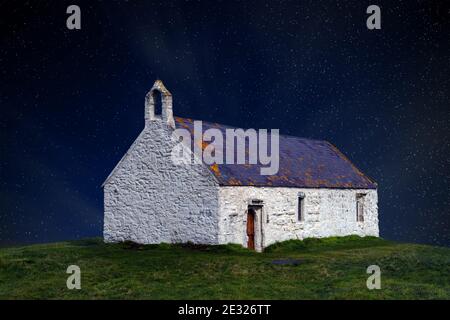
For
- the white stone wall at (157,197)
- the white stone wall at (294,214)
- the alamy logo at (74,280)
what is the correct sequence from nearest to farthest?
1. the alamy logo at (74,280)
2. the white stone wall at (157,197)
3. the white stone wall at (294,214)

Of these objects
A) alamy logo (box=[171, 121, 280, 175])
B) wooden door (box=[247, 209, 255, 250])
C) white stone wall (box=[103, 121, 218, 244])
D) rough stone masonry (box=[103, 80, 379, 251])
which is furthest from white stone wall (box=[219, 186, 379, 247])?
alamy logo (box=[171, 121, 280, 175])

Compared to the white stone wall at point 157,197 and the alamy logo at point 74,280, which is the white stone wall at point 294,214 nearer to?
the white stone wall at point 157,197

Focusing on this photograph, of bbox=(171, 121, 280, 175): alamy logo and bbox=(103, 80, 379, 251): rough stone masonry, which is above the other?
bbox=(171, 121, 280, 175): alamy logo

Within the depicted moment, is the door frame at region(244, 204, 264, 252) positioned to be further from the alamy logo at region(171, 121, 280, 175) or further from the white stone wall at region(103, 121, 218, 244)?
the white stone wall at region(103, 121, 218, 244)

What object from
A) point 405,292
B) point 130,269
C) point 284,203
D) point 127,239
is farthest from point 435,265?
point 127,239

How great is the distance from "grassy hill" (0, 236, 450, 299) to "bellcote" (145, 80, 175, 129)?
6238 millimetres

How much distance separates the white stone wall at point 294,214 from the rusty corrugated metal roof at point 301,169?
389 millimetres

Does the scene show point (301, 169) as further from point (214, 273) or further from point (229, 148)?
point (214, 273)

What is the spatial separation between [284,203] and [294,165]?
166 inches

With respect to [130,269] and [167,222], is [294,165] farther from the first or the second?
[130,269]

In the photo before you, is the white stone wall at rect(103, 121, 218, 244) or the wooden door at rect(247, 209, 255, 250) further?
the wooden door at rect(247, 209, 255, 250)

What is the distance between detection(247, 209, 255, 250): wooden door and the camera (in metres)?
28.8

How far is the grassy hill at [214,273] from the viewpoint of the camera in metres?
17.6

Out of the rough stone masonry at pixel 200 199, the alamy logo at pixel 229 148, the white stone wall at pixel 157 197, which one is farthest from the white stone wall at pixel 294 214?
the alamy logo at pixel 229 148
